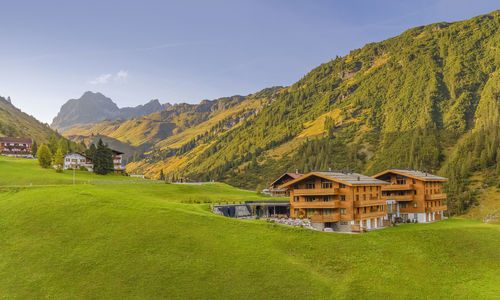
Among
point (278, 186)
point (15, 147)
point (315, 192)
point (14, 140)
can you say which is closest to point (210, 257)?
point (315, 192)

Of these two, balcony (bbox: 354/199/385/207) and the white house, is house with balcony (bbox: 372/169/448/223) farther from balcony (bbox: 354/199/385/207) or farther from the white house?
the white house

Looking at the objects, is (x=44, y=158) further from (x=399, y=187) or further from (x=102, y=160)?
(x=399, y=187)

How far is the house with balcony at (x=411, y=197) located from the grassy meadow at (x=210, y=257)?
2131 cm

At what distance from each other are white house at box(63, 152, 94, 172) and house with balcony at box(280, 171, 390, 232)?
8633 cm

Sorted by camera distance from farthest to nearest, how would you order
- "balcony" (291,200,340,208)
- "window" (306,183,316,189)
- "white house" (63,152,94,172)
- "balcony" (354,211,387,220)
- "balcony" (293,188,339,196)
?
"white house" (63,152,94,172)
"window" (306,183,316,189)
"balcony" (293,188,339,196)
"balcony" (291,200,340,208)
"balcony" (354,211,387,220)

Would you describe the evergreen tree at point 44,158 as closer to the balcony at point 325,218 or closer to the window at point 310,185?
the window at point 310,185

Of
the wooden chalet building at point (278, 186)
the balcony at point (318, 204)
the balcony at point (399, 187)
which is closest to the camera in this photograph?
the balcony at point (318, 204)

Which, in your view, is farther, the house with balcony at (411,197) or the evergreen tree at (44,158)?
the evergreen tree at (44,158)

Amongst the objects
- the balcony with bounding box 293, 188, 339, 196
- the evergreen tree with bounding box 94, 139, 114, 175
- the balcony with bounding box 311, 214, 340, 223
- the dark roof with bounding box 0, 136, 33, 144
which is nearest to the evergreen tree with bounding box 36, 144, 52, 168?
the evergreen tree with bounding box 94, 139, 114, 175

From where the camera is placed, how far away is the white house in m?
132

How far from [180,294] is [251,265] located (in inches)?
370

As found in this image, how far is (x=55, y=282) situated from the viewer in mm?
42750

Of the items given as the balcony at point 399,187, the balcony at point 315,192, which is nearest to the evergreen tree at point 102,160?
the balcony at point 315,192

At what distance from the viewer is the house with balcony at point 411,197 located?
282ft
